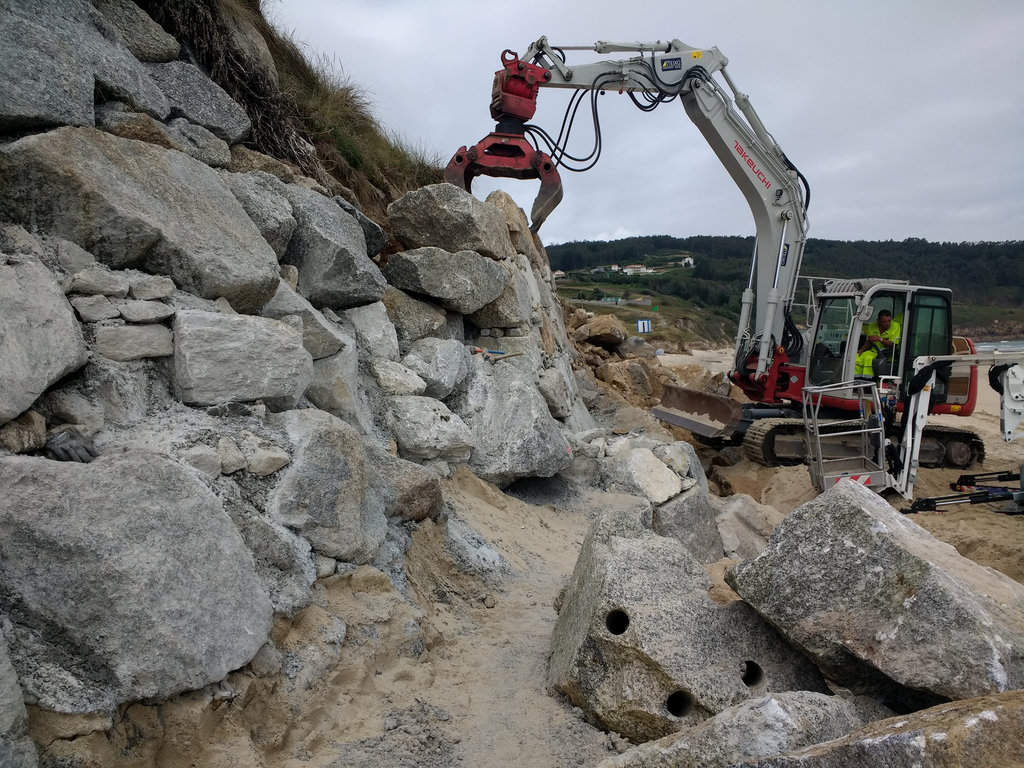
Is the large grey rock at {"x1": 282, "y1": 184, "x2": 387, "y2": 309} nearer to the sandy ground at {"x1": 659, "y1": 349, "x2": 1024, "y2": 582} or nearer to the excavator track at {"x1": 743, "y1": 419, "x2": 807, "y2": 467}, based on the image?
the sandy ground at {"x1": 659, "y1": 349, "x2": 1024, "y2": 582}

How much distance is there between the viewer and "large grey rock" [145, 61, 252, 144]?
4.60 meters

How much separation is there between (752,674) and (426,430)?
8.62ft

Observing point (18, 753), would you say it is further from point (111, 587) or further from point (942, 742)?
point (942, 742)

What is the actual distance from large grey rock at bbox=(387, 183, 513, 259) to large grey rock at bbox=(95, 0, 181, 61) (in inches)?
83.8

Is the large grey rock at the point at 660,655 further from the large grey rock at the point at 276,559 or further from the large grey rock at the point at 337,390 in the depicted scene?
the large grey rock at the point at 337,390

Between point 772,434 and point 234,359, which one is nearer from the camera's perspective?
point 234,359

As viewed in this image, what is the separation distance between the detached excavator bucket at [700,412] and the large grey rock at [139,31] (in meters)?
7.38

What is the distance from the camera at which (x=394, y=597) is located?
3232mm

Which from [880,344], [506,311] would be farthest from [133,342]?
[880,344]

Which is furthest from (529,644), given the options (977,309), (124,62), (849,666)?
(977,309)

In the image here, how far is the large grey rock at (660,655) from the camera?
2.58 meters

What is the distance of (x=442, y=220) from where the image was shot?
6.21 m

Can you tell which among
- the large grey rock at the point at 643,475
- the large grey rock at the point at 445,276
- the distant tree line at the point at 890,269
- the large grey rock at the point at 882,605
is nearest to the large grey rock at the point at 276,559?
the large grey rock at the point at 882,605

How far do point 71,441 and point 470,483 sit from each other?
2818mm
